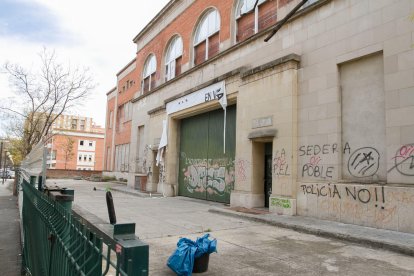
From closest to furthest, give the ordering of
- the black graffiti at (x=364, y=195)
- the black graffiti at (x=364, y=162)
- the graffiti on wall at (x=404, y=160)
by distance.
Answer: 1. the graffiti on wall at (x=404, y=160)
2. the black graffiti at (x=364, y=195)
3. the black graffiti at (x=364, y=162)

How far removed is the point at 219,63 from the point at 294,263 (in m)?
11.4

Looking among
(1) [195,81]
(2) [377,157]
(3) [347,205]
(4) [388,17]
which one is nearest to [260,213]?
(3) [347,205]

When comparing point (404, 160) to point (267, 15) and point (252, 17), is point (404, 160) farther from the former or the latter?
point (252, 17)

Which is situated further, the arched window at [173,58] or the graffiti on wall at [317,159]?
the arched window at [173,58]

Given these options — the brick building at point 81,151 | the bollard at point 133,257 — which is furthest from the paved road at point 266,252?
the brick building at point 81,151

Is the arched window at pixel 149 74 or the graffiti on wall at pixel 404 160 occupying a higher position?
the arched window at pixel 149 74

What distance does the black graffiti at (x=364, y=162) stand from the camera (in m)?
9.07

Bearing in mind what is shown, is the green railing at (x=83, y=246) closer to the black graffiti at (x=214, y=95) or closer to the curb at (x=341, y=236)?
the curb at (x=341, y=236)

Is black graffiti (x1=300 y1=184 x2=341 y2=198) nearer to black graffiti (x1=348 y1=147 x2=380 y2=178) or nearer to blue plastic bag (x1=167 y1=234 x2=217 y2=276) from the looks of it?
black graffiti (x1=348 y1=147 x2=380 y2=178)

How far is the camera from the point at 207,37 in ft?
57.0

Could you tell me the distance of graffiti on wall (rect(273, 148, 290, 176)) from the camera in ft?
36.6

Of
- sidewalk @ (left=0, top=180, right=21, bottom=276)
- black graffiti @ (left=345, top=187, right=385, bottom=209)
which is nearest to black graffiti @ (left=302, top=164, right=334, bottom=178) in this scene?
black graffiti @ (left=345, top=187, right=385, bottom=209)

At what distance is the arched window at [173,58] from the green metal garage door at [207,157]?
11.3 feet

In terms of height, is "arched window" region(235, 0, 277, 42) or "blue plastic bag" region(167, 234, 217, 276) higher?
"arched window" region(235, 0, 277, 42)
